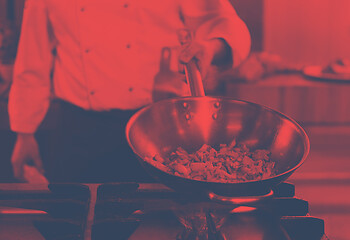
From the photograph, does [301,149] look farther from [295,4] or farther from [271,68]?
[295,4]

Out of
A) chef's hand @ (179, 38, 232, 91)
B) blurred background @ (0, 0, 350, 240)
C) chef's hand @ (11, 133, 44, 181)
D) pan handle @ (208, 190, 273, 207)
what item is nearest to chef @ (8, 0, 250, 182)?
chef's hand @ (11, 133, 44, 181)

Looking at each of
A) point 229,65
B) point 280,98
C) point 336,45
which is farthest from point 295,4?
point 229,65

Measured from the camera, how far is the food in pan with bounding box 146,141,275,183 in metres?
0.62

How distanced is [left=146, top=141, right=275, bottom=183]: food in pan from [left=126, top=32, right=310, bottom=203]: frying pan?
0.9 inches

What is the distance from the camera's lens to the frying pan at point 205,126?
0.70 m

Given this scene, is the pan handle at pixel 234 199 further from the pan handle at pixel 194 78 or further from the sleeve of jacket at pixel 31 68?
the sleeve of jacket at pixel 31 68

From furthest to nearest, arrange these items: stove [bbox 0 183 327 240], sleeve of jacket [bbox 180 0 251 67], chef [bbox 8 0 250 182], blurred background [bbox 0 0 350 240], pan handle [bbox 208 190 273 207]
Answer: blurred background [bbox 0 0 350 240], chef [bbox 8 0 250 182], sleeve of jacket [bbox 180 0 251 67], stove [bbox 0 183 327 240], pan handle [bbox 208 190 273 207]

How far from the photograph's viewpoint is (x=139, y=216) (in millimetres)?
686

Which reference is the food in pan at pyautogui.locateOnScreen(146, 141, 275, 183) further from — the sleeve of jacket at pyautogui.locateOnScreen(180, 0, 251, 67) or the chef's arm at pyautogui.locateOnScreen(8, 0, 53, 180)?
the chef's arm at pyautogui.locateOnScreen(8, 0, 53, 180)

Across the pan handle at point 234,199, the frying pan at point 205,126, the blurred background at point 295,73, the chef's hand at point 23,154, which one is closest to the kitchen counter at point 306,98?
the blurred background at point 295,73

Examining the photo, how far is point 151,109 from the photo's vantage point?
742 millimetres

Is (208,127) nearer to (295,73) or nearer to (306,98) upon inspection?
(306,98)

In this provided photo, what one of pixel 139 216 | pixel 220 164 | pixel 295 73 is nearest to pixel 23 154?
pixel 139 216

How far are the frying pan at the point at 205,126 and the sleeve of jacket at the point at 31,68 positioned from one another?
0.47 m
